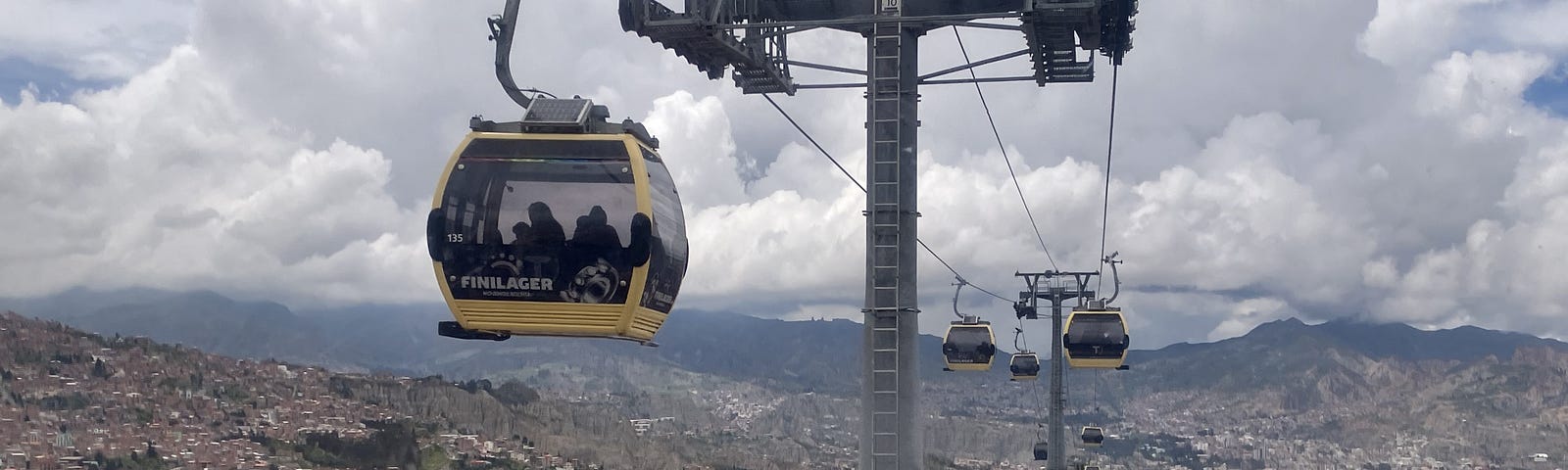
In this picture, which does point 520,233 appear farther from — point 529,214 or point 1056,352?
point 1056,352

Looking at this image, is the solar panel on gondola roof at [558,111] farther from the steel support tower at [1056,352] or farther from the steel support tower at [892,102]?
the steel support tower at [1056,352]

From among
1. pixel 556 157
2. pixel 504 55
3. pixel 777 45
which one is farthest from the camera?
pixel 777 45

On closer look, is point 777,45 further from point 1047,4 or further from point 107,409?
point 107,409

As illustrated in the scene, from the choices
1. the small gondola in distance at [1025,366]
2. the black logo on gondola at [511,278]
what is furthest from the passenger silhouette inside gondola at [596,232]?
the small gondola in distance at [1025,366]

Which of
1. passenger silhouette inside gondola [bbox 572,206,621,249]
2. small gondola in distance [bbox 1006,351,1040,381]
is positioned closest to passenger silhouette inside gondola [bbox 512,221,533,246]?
passenger silhouette inside gondola [bbox 572,206,621,249]

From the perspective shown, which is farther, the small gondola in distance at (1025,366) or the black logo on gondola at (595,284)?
the small gondola in distance at (1025,366)

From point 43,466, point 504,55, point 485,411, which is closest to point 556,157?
point 504,55

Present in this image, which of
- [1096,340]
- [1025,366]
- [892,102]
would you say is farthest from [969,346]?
[892,102]
